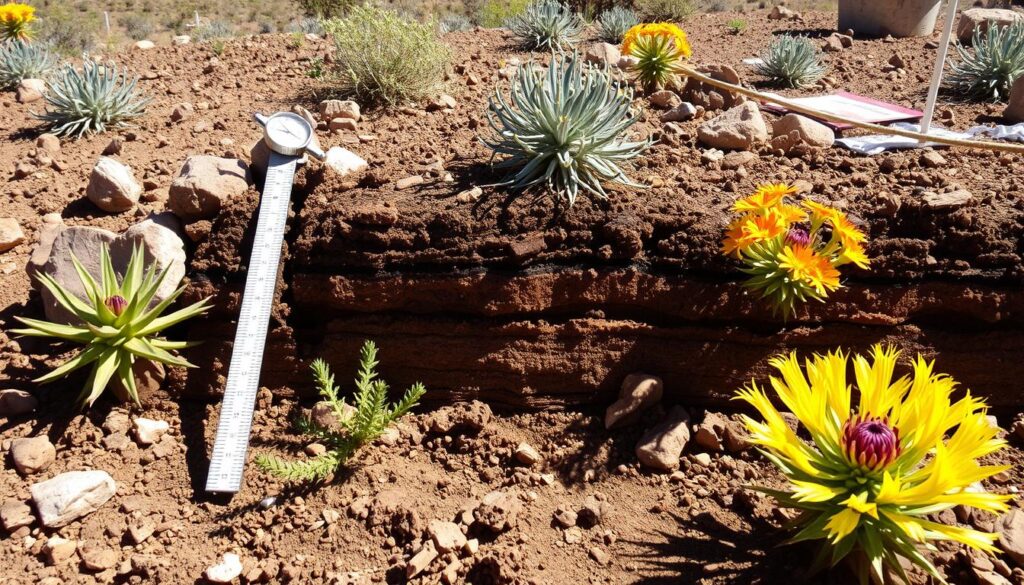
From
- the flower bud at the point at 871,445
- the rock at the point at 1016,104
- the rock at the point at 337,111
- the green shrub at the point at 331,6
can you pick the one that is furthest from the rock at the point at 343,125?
the green shrub at the point at 331,6

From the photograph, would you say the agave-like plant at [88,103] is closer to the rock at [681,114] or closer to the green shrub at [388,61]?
the green shrub at [388,61]

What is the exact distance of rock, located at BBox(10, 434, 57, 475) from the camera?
3.04 metres

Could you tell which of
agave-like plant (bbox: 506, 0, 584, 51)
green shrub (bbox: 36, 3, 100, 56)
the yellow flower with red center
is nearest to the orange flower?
agave-like plant (bbox: 506, 0, 584, 51)

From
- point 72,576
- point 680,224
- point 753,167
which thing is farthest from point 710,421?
point 72,576

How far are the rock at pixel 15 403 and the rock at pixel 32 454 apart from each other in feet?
0.69

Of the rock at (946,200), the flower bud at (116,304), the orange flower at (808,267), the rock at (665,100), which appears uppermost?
the rock at (946,200)

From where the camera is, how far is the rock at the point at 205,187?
3617 mm

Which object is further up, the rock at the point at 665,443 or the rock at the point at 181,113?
the rock at the point at 665,443

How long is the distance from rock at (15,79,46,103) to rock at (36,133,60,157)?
4.61 ft

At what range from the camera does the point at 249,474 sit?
9.91 ft

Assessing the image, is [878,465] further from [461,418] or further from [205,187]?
[205,187]

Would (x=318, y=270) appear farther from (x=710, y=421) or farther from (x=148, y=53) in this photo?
(x=148, y=53)

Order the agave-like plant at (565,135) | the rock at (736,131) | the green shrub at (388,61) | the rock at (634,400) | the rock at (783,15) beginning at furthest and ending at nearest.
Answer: the rock at (783,15) → the green shrub at (388,61) → the rock at (736,131) → the agave-like plant at (565,135) → the rock at (634,400)

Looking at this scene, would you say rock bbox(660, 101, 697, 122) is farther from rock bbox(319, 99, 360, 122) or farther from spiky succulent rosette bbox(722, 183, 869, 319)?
rock bbox(319, 99, 360, 122)
